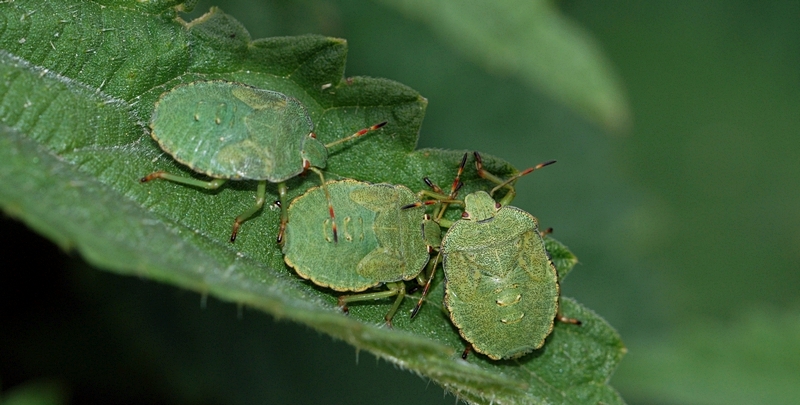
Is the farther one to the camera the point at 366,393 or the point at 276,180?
the point at 366,393

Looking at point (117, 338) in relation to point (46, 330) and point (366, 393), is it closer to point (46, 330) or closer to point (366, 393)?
point (46, 330)

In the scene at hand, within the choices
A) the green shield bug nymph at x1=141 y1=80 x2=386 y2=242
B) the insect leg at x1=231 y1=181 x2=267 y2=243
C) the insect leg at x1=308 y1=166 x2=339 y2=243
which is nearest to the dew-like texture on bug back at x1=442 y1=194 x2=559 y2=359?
the insect leg at x1=308 y1=166 x2=339 y2=243

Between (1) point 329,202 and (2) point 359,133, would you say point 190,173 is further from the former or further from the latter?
(2) point 359,133

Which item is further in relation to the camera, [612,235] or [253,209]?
[612,235]

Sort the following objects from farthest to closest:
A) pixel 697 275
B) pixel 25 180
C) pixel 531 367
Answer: pixel 697 275 → pixel 531 367 → pixel 25 180

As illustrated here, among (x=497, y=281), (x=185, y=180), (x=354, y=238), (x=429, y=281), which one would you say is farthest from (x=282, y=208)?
(x=497, y=281)

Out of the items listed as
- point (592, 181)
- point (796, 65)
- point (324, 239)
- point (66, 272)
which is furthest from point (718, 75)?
point (66, 272)

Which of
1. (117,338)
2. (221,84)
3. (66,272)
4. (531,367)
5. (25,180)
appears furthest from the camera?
(117,338)
